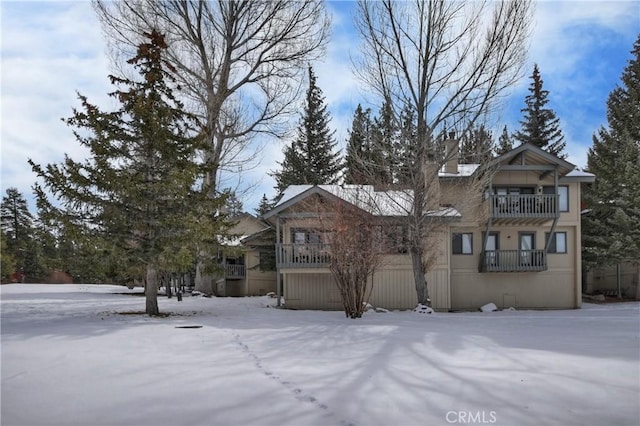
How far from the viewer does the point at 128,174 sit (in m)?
14.8

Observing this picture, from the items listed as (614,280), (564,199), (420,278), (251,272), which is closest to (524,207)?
(564,199)

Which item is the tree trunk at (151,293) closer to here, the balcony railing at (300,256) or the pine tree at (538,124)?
the balcony railing at (300,256)

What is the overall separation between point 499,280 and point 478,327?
1130 cm

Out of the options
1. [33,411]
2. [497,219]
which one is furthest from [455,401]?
[497,219]

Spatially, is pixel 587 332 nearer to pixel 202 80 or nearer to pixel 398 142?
pixel 398 142

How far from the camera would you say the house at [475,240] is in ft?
70.2

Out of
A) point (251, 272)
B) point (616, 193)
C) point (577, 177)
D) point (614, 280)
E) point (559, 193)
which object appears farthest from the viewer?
point (251, 272)

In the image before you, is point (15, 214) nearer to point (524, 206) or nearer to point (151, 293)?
point (151, 293)

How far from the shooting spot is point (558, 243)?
2478 centimetres

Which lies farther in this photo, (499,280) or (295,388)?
(499,280)

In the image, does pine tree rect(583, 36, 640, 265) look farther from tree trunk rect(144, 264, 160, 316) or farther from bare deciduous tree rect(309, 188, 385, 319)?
tree trunk rect(144, 264, 160, 316)

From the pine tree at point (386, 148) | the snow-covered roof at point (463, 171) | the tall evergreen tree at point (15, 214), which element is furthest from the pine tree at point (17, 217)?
the snow-covered roof at point (463, 171)

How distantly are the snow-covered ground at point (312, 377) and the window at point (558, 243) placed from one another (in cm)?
1335

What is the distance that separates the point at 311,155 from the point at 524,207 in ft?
61.3
